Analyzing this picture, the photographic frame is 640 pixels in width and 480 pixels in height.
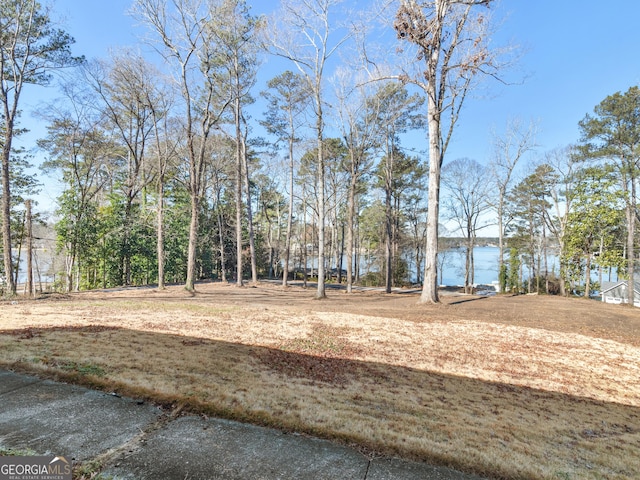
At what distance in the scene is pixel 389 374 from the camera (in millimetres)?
4617

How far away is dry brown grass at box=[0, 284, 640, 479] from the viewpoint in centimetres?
255

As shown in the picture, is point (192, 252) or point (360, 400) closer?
point (360, 400)

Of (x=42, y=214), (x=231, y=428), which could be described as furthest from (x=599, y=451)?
(x=42, y=214)

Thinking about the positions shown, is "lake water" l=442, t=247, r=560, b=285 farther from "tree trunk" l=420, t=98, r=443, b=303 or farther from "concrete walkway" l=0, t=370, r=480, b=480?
"concrete walkway" l=0, t=370, r=480, b=480

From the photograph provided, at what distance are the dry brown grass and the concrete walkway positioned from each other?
8.6 inches

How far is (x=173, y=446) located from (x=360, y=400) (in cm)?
206

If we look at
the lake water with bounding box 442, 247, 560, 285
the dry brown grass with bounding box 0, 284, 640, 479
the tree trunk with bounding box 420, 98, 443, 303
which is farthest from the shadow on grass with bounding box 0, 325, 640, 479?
the lake water with bounding box 442, 247, 560, 285

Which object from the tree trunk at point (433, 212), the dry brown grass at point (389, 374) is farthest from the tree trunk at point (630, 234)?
the tree trunk at point (433, 212)

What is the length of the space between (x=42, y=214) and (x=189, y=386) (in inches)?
873

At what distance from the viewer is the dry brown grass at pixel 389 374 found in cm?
255

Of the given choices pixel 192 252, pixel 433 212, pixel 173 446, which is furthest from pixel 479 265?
pixel 173 446

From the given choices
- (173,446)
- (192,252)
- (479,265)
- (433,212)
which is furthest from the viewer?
(479,265)

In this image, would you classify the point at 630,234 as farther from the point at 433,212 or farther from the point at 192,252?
the point at 192,252

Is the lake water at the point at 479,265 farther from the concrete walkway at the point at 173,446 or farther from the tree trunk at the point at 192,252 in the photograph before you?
the concrete walkway at the point at 173,446
